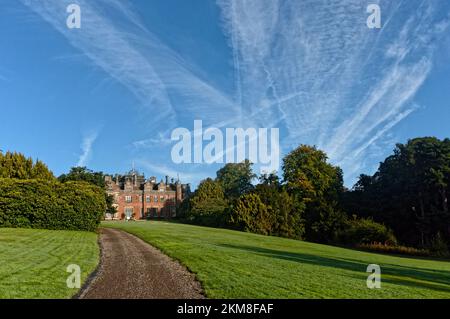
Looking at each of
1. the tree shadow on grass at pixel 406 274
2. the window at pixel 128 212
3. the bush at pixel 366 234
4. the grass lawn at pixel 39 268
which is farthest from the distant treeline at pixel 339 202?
the window at pixel 128 212

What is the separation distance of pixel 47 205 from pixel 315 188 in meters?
39.7

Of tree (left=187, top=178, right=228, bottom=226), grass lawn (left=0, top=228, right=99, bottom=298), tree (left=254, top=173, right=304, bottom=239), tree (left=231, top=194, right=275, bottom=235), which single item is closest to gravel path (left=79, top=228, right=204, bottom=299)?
grass lawn (left=0, top=228, right=99, bottom=298)

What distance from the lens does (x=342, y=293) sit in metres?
10.2

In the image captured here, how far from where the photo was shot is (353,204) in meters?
56.3

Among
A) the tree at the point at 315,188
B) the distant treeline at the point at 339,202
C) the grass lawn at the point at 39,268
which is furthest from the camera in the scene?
the tree at the point at 315,188

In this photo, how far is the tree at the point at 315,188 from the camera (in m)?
51.7

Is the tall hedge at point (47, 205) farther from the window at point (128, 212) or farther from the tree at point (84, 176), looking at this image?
the window at point (128, 212)

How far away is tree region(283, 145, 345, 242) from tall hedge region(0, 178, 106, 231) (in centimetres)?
2968

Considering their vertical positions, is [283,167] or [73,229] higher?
[283,167]

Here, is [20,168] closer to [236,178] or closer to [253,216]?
[253,216]

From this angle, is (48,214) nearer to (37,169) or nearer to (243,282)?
(37,169)

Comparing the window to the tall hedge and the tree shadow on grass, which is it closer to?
the tall hedge
